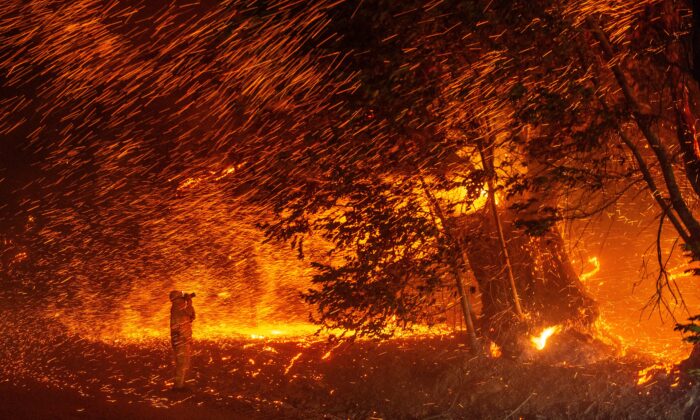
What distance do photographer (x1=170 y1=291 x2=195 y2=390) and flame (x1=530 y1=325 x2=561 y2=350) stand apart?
5378 mm

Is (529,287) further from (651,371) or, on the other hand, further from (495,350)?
(651,371)

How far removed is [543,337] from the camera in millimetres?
11055

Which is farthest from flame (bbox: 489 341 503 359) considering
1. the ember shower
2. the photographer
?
the photographer

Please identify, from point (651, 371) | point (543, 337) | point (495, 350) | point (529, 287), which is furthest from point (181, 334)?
point (651, 371)

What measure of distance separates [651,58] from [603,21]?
69cm

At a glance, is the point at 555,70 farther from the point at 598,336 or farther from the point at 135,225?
the point at 135,225

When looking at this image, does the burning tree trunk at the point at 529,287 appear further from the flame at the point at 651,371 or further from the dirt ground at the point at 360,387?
the flame at the point at 651,371

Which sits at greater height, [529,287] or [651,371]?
[529,287]

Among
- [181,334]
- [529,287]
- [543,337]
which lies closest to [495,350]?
[543,337]

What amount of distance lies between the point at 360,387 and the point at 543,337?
112 inches

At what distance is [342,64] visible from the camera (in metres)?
9.28

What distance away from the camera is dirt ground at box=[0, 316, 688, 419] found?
30.8 feet

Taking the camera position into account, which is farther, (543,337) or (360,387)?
(543,337)

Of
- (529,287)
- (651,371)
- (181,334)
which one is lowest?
(651,371)
